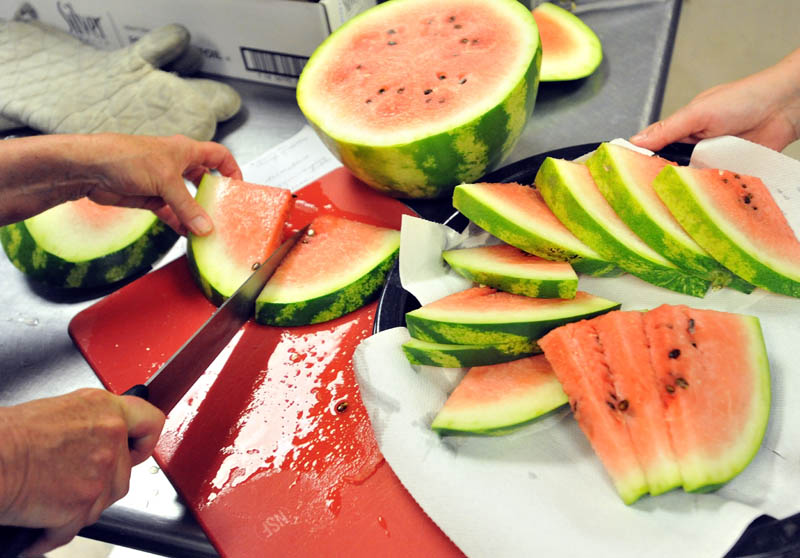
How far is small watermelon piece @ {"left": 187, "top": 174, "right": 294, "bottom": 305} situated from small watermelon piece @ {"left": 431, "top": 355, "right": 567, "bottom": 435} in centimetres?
66

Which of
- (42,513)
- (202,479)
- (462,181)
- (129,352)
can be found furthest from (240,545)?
(462,181)

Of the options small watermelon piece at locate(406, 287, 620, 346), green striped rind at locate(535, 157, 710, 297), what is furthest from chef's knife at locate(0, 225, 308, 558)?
green striped rind at locate(535, 157, 710, 297)

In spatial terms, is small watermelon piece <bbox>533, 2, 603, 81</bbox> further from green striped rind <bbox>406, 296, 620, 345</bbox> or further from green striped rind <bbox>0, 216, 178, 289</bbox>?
green striped rind <bbox>0, 216, 178, 289</bbox>

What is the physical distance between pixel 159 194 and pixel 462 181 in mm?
789

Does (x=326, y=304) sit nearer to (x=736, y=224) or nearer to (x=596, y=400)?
(x=596, y=400)

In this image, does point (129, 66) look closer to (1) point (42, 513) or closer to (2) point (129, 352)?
(2) point (129, 352)

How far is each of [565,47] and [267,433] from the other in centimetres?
170

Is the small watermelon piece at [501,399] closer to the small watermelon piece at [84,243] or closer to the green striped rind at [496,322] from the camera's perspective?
the green striped rind at [496,322]

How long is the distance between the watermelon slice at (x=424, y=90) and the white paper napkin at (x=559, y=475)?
0.49 m

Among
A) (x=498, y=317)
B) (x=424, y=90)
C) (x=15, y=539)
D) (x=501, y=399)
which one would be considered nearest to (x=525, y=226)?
(x=498, y=317)

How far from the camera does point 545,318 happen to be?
1200 mm

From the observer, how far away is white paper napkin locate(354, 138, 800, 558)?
3.37 ft

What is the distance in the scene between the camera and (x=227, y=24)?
216 centimetres

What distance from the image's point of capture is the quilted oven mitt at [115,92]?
2078 mm
